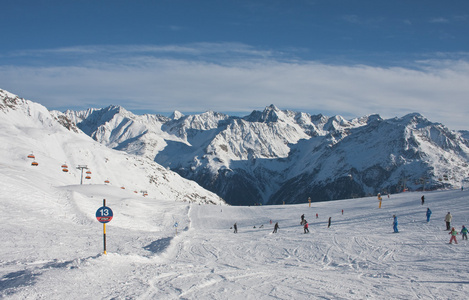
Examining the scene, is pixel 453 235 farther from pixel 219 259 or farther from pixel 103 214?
pixel 103 214

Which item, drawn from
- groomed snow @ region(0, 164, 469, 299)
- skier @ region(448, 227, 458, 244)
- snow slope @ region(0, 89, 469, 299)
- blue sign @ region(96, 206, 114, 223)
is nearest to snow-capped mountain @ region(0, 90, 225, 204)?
snow slope @ region(0, 89, 469, 299)

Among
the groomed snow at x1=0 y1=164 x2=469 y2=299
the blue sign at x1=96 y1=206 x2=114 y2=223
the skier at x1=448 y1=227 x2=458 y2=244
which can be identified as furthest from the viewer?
the skier at x1=448 y1=227 x2=458 y2=244

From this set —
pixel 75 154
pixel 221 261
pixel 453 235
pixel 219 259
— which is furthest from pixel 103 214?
pixel 75 154

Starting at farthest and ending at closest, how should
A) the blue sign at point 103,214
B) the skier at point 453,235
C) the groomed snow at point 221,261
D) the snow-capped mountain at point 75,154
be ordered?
the snow-capped mountain at point 75,154, the skier at point 453,235, the blue sign at point 103,214, the groomed snow at point 221,261

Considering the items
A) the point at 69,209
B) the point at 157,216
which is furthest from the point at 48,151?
the point at 69,209

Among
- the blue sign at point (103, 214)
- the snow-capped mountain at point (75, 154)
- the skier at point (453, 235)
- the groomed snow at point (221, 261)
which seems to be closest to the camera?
the groomed snow at point (221, 261)

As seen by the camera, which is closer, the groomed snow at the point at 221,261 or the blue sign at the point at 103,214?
the groomed snow at the point at 221,261

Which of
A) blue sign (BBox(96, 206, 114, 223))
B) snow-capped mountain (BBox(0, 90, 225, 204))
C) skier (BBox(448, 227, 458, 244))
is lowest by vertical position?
skier (BBox(448, 227, 458, 244))

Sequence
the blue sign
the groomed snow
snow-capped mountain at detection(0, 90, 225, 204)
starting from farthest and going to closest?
snow-capped mountain at detection(0, 90, 225, 204), the blue sign, the groomed snow

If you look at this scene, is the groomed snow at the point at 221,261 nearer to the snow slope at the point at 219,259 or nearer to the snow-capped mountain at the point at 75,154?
the snow slope at the point at 219,259

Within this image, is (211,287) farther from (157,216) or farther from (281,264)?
(157,216)

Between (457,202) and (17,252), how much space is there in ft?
175

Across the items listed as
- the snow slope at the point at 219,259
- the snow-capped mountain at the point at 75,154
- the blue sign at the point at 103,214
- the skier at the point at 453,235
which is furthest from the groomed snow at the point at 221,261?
the snow-capped mountain at the point at 75,154

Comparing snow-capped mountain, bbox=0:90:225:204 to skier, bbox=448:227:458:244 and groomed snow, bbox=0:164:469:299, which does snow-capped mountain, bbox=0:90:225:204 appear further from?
skier, bbox=448:227:458:244
